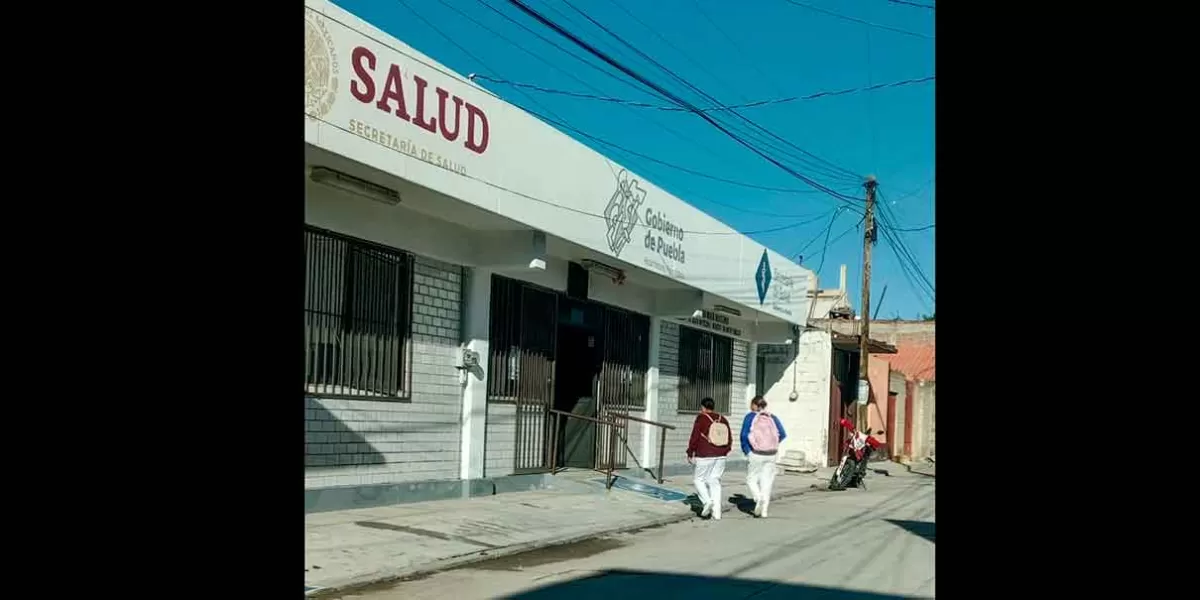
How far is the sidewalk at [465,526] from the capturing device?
8.88 metres

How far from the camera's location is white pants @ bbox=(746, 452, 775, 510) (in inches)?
581

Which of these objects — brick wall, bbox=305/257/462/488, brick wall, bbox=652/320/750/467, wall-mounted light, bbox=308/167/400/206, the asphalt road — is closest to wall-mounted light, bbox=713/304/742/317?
brick wall, bbox=652/320/750/467

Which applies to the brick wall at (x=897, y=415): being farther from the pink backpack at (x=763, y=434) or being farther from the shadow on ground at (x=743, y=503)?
the pink backpack at (x=763, y=434)

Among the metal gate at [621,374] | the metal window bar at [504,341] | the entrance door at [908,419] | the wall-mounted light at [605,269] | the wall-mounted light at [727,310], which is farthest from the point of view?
the entrance door at [908,419]

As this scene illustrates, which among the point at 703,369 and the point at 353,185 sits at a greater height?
the point at 353,185

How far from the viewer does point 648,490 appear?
16.3m

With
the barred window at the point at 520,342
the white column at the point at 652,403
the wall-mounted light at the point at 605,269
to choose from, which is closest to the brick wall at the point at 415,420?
the barred window at the point at 520,342

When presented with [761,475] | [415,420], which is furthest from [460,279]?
[761,475]

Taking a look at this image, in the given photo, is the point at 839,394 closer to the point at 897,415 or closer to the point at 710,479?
the point at 897,415

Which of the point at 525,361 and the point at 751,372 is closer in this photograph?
the point at 525,361

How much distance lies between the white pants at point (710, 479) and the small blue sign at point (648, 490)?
60.0 inches

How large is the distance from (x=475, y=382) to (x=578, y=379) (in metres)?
4.44

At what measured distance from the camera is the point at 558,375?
720 inches
